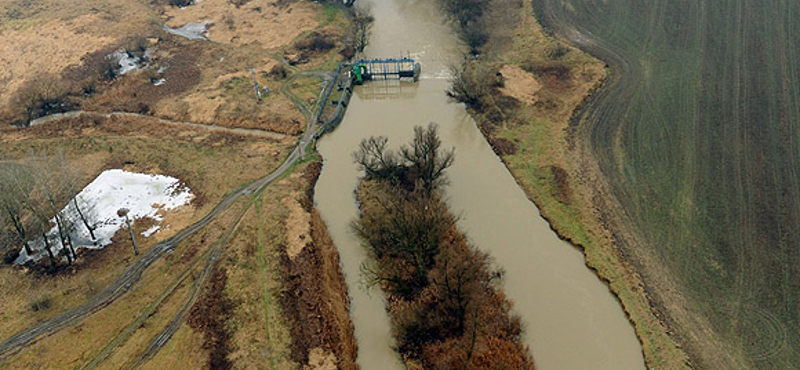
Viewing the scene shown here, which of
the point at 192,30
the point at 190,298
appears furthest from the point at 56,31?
the point at 190,298

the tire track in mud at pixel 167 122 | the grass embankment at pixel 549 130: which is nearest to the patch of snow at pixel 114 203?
the tire track in mud at pixel 167 122

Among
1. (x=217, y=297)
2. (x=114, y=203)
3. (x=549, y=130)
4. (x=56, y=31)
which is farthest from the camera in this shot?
(x=56, y=31)

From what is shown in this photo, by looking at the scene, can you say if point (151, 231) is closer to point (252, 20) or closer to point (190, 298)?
point (190, 298)

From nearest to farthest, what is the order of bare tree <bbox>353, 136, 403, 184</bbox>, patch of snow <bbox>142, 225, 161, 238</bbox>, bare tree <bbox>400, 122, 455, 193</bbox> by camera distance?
patch of snow <bbox>142, 225, 161, 238</bbox> → bare tree <bbox>400, 122, 455, 193</bbox> → bare tree <bbox>353, 136, 403, 184</bbox>

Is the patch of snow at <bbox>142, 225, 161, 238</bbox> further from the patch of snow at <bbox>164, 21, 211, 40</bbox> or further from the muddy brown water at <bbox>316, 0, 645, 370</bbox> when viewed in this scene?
the patch of snow at <bbox>164, 21, 211, 40</bbox>

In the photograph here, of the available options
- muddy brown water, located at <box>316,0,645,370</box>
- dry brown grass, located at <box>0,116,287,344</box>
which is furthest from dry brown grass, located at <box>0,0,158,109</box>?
muddy brown water, located at <box>316,0,645,370</box>

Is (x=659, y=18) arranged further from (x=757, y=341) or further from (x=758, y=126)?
(x=757, y=341)

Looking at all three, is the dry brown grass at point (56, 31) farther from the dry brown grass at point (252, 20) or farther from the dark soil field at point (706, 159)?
the dark soil field at point (706, 159)
